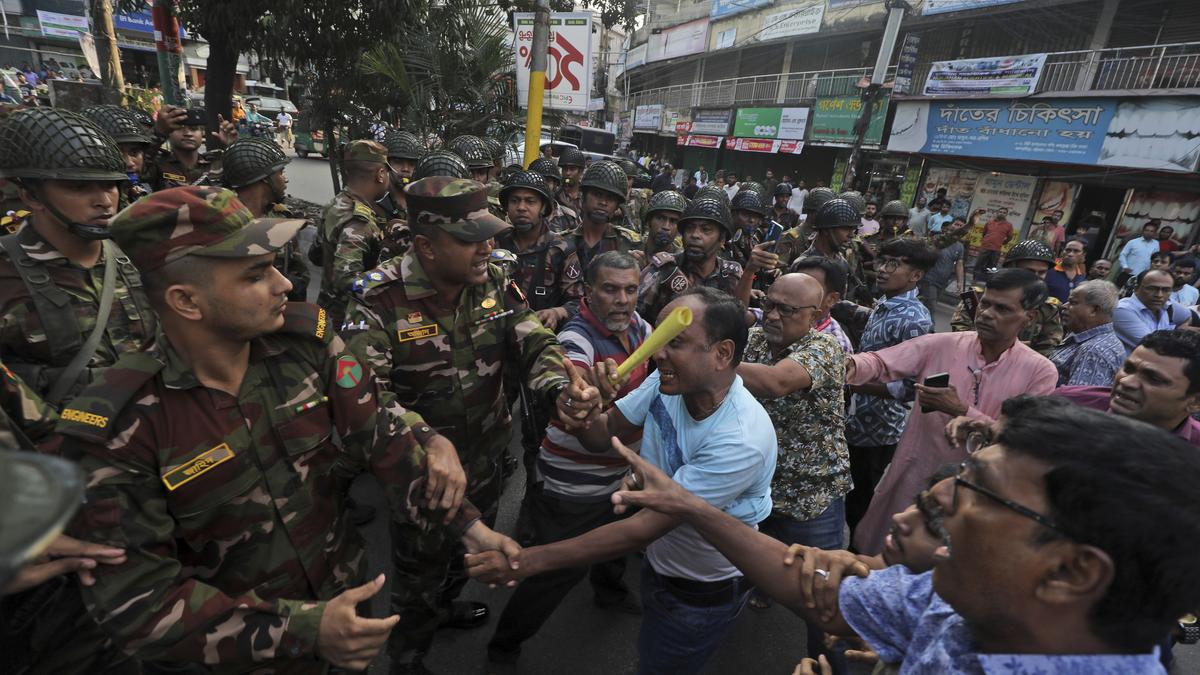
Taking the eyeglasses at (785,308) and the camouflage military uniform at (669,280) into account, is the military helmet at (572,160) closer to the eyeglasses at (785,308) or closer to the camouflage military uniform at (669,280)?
the camouflage military uniform at (669,280)

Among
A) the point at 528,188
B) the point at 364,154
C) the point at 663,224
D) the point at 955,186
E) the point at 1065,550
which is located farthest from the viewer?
the point at 955,186

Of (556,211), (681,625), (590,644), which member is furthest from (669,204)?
(681,625)

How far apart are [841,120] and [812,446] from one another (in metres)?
18.3

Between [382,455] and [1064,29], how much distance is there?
18875mm

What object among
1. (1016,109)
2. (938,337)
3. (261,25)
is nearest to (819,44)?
(1016,109)

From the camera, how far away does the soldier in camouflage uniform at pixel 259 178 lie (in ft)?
13.2

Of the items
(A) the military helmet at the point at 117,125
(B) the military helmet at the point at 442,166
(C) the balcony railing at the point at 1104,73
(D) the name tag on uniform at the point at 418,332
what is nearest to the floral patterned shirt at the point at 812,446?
(D) the name tag on uniform at the point at 418,332

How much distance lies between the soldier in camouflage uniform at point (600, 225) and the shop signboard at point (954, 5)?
14.4 meters

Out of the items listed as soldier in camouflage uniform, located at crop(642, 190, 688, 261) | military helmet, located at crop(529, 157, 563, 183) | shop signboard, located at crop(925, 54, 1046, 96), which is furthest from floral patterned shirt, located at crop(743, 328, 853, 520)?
shop signboard, located at crop(925, 54, 1046, 96)

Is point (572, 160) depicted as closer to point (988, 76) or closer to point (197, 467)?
point (197, 467)

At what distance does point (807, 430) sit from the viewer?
104 inches

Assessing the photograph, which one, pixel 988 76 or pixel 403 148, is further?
pixel 988 76

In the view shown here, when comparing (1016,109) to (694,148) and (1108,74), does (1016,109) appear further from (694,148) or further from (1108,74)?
(694,148)

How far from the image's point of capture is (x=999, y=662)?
1.06 m
